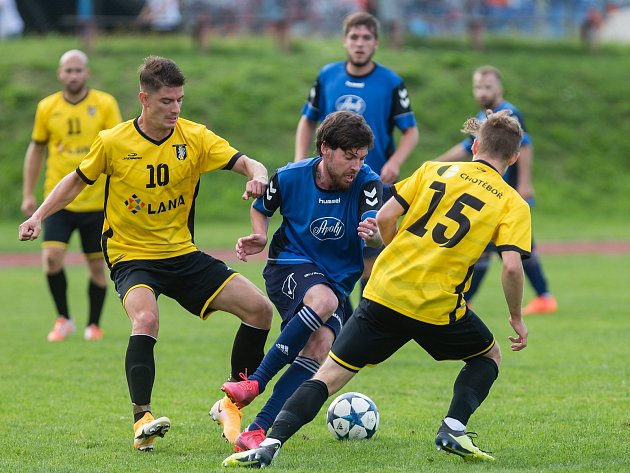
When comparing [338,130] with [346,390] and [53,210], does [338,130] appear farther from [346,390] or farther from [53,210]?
[346,390]

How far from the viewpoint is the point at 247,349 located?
6086mm

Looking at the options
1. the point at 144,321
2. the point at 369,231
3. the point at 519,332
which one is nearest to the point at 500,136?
the point at 369,231

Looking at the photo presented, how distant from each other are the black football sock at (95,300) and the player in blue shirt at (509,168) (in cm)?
323

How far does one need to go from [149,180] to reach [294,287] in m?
0.98

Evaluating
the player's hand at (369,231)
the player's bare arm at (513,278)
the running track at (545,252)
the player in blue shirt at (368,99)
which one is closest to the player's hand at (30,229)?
the player's hand at (369,231)

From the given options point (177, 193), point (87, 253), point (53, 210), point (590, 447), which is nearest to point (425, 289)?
point (590, 447)

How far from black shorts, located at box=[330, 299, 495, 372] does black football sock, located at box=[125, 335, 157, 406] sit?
1.03 m

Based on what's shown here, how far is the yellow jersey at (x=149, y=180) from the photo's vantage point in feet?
19.3

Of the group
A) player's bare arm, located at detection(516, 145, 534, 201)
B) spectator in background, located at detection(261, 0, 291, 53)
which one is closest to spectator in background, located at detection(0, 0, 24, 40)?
spectator in background, located at detection(261, 0, 291, 53)

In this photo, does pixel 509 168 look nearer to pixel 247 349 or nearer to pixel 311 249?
pixel 311 249

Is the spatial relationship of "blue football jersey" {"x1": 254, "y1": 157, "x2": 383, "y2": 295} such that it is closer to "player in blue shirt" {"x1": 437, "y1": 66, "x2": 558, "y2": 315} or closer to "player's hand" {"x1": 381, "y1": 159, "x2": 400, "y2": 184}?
"player's hand" {"x1": 381, "y1": 159, "x2": 400, "y2": 184}

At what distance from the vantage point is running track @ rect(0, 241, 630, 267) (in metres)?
16.7

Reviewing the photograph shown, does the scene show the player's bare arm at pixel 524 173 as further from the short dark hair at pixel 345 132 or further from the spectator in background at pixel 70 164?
the short dark hair at pixel 345 132

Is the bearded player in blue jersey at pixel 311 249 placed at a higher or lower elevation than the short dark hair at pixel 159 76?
lower
